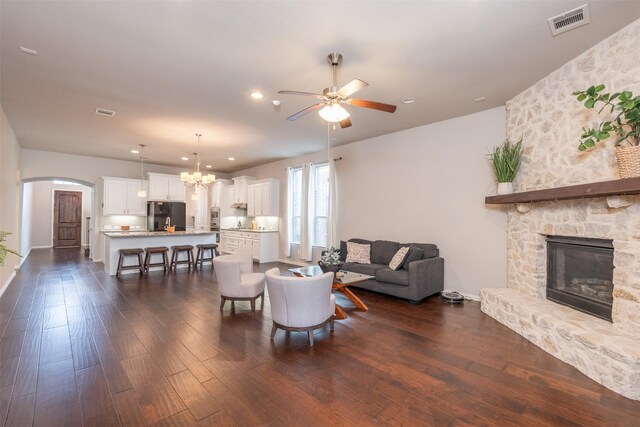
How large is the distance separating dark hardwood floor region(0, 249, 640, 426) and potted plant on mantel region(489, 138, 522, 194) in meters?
1.84

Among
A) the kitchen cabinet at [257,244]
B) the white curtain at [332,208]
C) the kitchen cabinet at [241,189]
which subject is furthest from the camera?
the kitchen cabinet at [241,189]

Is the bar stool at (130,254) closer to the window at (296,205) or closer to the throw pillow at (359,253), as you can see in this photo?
the window at (296,205)

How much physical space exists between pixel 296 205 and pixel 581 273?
6.28 m

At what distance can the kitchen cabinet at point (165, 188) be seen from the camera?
28.2ft

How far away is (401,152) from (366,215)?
60.1 inches

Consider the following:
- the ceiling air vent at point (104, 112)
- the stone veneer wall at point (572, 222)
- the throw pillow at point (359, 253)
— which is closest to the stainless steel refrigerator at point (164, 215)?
the ceiling air vent at point (104, 112)

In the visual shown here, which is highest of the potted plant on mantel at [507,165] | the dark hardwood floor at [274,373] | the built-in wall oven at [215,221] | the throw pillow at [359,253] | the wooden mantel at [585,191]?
the potted plant on mantel at [507,165]

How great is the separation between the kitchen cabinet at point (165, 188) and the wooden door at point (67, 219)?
644 cm

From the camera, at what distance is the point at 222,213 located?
10.2 meters

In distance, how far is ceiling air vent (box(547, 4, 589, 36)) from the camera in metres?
2.44

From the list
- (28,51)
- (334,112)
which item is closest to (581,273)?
(334,112)

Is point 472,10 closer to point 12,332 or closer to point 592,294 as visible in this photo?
point 592,294

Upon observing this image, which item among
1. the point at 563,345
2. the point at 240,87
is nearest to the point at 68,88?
the point at 240,87

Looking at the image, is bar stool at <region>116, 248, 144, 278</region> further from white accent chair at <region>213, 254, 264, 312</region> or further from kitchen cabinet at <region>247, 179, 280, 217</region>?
white accent chair at <region>213, 254, 264, 312</region>
